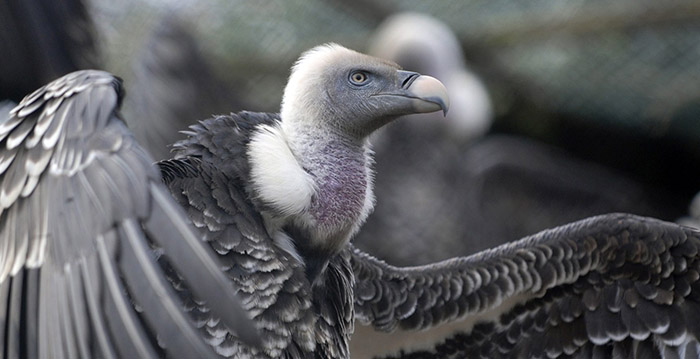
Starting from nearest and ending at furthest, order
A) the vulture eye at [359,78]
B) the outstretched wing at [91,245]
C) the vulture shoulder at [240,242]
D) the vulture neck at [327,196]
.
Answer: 1. the outstretched wing at [91,245]
2. the vulture shoulder at [240,242]
3. the vulture neck at [327,196]
4. the vulture eye at [359,78]

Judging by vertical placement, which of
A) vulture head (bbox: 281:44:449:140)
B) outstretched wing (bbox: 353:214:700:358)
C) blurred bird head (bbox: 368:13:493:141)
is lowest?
blurred bird head (bbox: 368:13:493:141)

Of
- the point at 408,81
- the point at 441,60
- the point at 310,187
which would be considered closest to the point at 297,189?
the point at 310,187

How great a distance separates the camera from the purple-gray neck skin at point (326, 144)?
2.61 m

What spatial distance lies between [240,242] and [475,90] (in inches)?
177

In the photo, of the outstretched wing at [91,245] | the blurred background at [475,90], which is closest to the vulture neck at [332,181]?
the outstretched wing at [91,245]

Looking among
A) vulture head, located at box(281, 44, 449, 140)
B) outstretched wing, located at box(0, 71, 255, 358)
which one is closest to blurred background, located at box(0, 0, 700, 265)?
vulture head, located at box(281, 44, 449, 140)

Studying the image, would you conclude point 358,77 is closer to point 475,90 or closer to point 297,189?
point 297,189

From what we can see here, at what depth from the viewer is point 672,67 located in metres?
5.53

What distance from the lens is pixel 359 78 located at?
9.57 feet

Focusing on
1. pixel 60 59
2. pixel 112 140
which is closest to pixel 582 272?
pixel 112 140

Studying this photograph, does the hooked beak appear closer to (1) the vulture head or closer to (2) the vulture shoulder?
(1) the vulture head

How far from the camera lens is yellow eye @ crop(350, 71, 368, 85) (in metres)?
2.90

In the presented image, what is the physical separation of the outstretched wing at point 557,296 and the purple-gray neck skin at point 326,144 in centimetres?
60

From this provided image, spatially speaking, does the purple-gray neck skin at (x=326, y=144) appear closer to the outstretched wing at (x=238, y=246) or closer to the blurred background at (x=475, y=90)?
the outstretched wing at (x=238, y=246)
